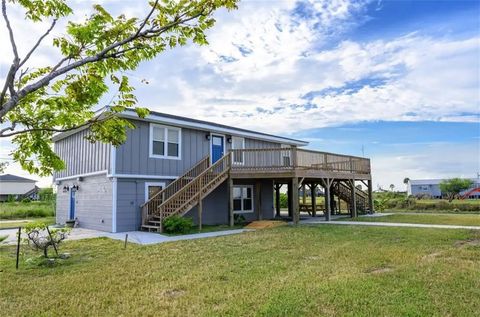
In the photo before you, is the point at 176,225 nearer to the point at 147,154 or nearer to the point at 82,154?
the point at 147,154

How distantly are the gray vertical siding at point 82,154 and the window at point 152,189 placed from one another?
1.73m

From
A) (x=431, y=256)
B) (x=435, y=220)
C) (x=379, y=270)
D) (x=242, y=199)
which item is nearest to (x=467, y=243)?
(x=431, y=256)

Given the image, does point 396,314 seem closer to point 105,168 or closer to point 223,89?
point 105,168

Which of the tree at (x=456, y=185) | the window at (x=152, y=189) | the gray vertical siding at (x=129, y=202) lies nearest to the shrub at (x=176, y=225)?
the gray vertical siding at (x=129, y=202)

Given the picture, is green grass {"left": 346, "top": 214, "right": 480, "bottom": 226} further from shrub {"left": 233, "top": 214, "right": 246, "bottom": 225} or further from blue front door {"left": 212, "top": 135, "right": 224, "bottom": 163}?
blue front door {"left": 212, "top": 135, "right": 224, "bottom": 163}

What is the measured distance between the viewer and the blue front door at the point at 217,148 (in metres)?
16.4

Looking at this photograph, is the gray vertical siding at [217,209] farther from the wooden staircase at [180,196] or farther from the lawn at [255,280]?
the lawn at [255,280]

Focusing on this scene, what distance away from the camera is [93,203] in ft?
47.1

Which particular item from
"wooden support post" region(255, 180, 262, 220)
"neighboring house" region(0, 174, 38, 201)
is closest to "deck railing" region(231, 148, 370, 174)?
"wooden support post" region(255, 180, 262, 220)

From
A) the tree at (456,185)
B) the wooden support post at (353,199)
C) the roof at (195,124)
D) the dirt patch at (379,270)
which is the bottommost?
the dirt patch at (379,270)

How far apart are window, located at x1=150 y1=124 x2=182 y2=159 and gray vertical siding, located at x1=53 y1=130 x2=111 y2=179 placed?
1.82 meters

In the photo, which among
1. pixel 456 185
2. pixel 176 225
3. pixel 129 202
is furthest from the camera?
pixel 456 185

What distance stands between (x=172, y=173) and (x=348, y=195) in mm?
10211

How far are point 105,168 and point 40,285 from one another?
803 cm
